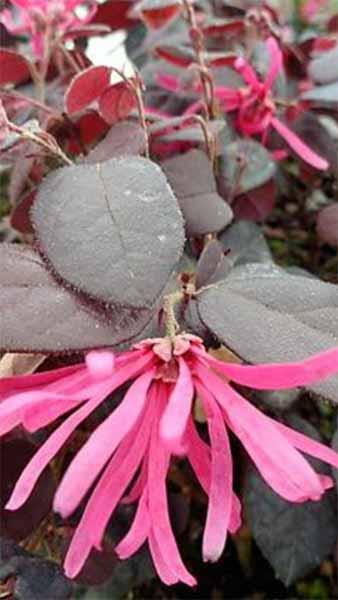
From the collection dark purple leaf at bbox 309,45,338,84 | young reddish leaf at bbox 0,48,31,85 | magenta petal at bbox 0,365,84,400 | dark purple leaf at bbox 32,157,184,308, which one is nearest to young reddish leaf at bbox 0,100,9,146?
dark purple leaf at bbox 32,157,184,308

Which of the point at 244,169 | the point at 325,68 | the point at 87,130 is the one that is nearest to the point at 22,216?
the point at 87,130

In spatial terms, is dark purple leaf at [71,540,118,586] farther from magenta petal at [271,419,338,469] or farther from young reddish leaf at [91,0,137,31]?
young reddish leaf at [91,0,137,31]

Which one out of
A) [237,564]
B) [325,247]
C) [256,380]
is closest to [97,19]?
[325,247]

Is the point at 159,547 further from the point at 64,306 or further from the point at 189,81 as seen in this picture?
the point at 189,81

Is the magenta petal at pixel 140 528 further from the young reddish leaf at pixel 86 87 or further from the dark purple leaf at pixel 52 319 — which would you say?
the young reddish leaf at pixel 86 87

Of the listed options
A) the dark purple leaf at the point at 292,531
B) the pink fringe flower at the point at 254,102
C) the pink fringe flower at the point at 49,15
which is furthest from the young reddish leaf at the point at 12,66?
the dark purple leaf at the point at 292,531
